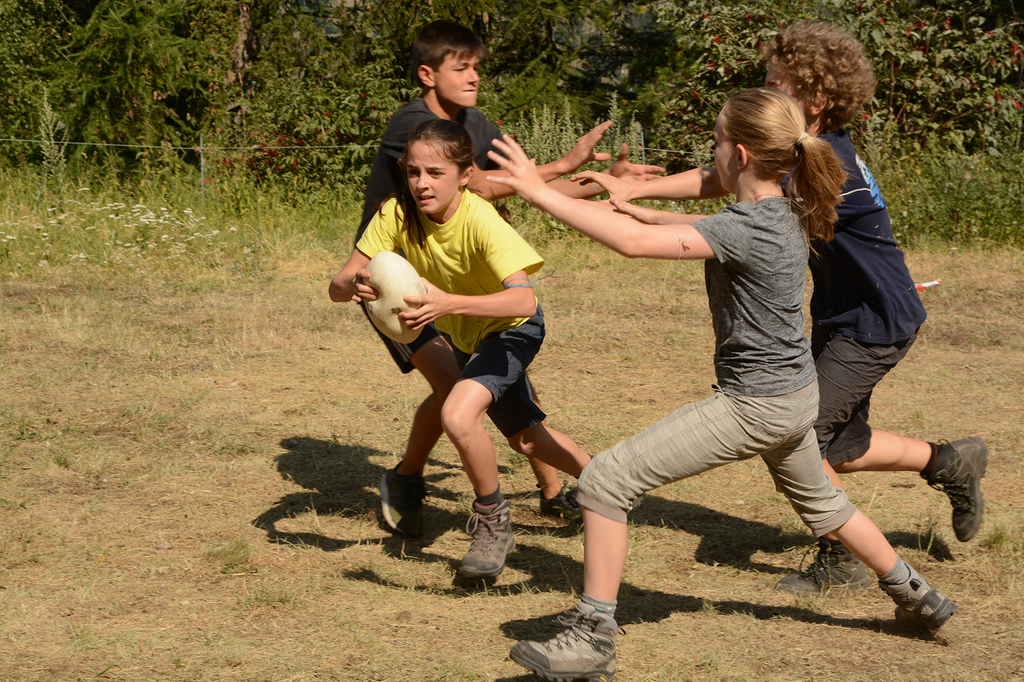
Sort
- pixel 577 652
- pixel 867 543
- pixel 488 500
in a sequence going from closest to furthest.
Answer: pixel 577 652 < pixel 867 543 < pixel 488 500

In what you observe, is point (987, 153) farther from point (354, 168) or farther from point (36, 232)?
point (36, 232)

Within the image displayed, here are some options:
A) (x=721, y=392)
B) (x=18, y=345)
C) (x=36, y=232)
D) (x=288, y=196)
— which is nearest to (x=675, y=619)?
(x=721, y=392)

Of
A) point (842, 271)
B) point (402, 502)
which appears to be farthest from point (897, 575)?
point (402, 502)

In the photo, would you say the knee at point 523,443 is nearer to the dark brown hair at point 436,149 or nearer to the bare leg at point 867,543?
the dark brown hair at point 436,149

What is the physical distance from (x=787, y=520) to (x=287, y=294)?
5.10m

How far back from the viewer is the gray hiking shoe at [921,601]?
2.94 meters

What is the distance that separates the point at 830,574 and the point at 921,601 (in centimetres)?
54

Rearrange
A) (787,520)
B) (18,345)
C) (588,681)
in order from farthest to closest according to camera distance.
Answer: (18,345), (787,520), (588,681)

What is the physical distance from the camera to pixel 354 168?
11.6m

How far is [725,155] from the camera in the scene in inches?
108

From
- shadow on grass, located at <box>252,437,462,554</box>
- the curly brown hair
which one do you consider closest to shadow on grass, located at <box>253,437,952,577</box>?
shadow on grass, located at <box>252,437,462,554</box>

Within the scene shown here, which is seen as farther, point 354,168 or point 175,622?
point 354,168

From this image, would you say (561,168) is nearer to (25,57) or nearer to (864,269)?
(864,269)

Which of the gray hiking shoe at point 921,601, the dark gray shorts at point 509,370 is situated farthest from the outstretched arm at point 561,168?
the gray hiking shoe at point 921,601
